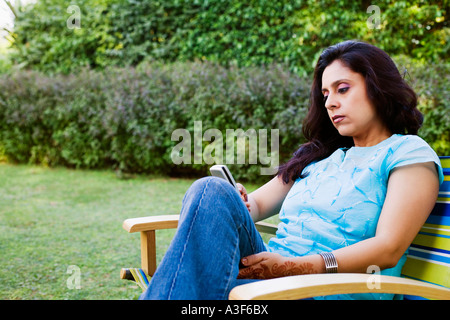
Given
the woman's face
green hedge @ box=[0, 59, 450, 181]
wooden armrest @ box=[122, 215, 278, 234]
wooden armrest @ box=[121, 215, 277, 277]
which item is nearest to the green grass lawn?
green hedge @ box=[0, 59, 450, 181]

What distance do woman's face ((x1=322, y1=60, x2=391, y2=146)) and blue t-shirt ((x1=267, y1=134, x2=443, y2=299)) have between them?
3.0 inches

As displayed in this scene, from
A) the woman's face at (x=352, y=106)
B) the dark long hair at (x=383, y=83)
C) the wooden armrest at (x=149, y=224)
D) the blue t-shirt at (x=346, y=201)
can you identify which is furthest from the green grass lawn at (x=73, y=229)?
the dark long hair at (x=383, y=83)

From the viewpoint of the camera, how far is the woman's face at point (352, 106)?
1.89 meters

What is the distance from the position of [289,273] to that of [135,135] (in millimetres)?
5455

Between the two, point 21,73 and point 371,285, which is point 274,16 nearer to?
point 21,73

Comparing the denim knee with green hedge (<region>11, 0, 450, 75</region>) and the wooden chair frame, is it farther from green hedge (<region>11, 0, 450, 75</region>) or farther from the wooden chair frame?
green hedge (<region>11, 0, 450, 75</region>)

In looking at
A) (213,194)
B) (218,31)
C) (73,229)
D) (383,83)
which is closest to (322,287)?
(213,194)

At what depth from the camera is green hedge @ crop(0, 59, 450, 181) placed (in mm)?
5641

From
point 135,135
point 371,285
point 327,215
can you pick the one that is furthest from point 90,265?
point 135,135

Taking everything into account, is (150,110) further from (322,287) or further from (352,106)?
(322,287)

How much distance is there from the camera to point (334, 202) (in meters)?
1.84

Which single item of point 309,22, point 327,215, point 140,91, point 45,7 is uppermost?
point 45,7

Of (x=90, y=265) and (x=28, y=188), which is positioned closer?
(x=90, y=265)

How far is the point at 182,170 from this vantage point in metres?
6.91
